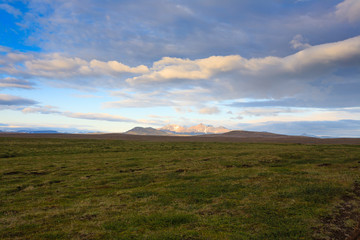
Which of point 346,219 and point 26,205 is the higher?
point 346,219

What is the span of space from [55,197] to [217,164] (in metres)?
23.5

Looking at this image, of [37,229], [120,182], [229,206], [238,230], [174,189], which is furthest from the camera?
[120,182]

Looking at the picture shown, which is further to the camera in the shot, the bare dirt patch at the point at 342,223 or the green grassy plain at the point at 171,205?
the green grassy plain at the point at 171,205

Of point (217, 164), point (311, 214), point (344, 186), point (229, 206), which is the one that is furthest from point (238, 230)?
point (217, 164)

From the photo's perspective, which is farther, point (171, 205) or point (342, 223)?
point (171, 205)

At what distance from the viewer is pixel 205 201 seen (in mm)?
17641

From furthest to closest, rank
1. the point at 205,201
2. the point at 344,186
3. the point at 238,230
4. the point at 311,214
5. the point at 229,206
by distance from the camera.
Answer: the point at 344,186 < the point at 205,201 < the point at 229,206 < the point at 311,214 < the point at 238,230

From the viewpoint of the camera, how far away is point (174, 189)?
70.7ft

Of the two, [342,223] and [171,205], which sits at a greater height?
[342,223]

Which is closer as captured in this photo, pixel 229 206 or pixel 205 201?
pixel 229 206

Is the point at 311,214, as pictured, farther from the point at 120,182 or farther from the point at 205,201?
the point at 120,182

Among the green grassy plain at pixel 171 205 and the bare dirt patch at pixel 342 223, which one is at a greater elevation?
the bare dirt patch at pixel 342 223

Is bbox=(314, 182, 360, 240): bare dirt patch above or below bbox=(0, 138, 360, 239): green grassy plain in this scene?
above

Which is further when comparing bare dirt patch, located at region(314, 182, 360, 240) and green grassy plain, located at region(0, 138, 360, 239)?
green grassy plain, located at region(0, 138, 360, 239)
